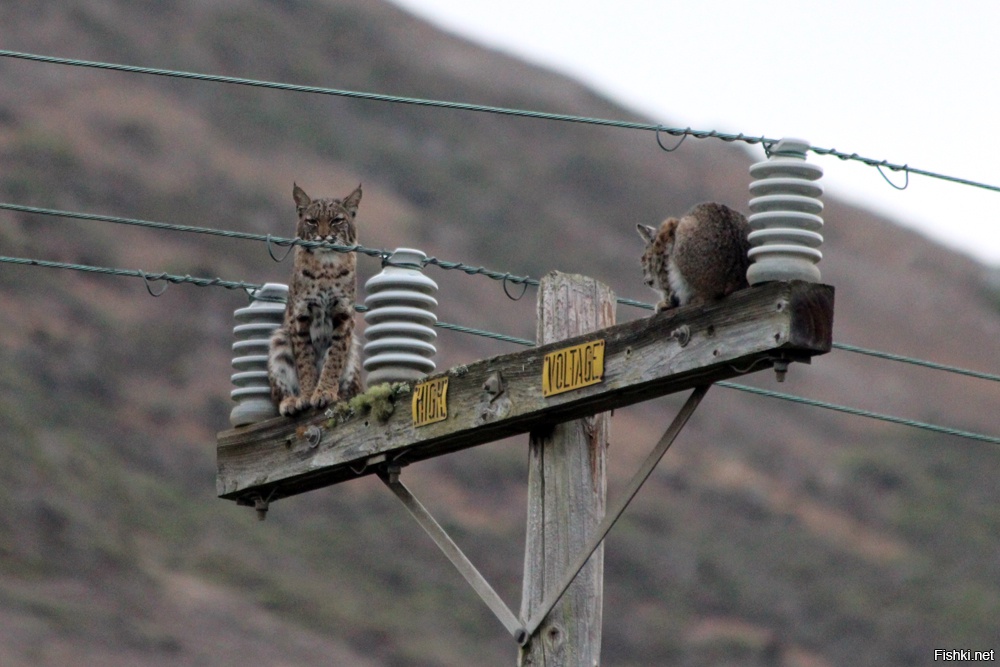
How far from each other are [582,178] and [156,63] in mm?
16823

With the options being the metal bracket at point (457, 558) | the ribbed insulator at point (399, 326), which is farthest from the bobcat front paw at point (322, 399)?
the metal bracket at point (457, 558)

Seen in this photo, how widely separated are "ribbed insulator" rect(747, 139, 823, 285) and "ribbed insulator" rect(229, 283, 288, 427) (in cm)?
324

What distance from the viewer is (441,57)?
68.4m

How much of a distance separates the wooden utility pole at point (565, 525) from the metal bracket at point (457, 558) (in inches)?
5.1

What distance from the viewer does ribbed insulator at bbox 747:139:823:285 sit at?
6520 mm

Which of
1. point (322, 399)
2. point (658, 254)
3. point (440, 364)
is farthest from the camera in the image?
point (440, 364)

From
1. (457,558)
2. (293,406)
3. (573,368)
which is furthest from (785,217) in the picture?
(293,406)

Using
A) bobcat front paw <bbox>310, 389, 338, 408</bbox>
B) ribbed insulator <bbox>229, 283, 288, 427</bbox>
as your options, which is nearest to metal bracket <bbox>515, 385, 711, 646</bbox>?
bobcat front paw <bbox>310, 389, 338, 408</bbox>

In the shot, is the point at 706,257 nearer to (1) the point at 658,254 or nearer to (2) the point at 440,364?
(1) the point at 658,254

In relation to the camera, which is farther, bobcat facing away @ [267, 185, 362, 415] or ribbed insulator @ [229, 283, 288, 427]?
bobcat facing away @ [267, 185, 362, 415]

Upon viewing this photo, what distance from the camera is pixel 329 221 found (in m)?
10.2

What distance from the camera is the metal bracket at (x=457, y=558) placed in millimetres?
7191

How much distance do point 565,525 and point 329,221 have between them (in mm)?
3567

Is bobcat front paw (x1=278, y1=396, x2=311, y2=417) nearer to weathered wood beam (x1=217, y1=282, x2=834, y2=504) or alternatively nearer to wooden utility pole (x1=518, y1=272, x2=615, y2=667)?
weathered wood beam (x1=217, y1=282, x2=834, y2=504)
